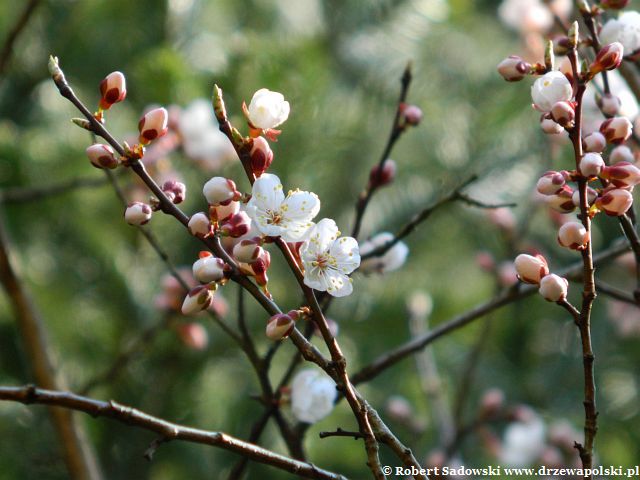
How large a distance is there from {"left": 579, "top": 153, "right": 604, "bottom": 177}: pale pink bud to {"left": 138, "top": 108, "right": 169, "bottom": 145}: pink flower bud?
0.97 feet

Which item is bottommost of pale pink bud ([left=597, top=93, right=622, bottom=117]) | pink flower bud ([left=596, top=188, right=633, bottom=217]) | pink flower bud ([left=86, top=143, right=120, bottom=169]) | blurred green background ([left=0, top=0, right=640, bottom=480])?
blurred green background ([left=0, top=0, right=640, bottom=480])

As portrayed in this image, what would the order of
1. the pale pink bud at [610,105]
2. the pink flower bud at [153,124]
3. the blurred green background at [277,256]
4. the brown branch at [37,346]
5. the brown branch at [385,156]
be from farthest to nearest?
1. the blurred green background at [277,256]
2. the brown branch at [37,346]
3. the brown branch at [385,156]
4. the pale pink bud at [610,105]
5. the pink flower bud at [153,124]

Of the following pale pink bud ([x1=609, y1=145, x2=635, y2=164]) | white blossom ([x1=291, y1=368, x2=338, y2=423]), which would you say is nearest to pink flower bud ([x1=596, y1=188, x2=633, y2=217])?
pale pink bud ([x1=609, y1=145, x2=635, y2=164])

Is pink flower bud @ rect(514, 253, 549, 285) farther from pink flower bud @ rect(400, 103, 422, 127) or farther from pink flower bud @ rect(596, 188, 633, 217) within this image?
pink flower bud @ rect(400, 103, 422, 127)

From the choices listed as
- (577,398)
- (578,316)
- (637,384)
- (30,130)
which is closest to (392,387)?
(577,398)

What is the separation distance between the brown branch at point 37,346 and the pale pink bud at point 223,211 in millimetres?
518

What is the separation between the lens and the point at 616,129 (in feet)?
2.10

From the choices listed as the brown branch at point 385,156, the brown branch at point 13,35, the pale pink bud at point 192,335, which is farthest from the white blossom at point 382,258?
the brown branch at point 13,35

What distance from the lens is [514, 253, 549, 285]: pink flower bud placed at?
62 centimetres

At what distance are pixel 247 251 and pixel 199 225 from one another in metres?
0.04

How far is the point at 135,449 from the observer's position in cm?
126

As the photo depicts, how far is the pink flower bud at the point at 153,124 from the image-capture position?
632 mm

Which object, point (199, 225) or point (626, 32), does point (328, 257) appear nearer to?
point (199, 225)

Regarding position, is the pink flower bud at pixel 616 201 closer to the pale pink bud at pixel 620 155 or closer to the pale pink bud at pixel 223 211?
the pale pink bud at pixel 620 155
